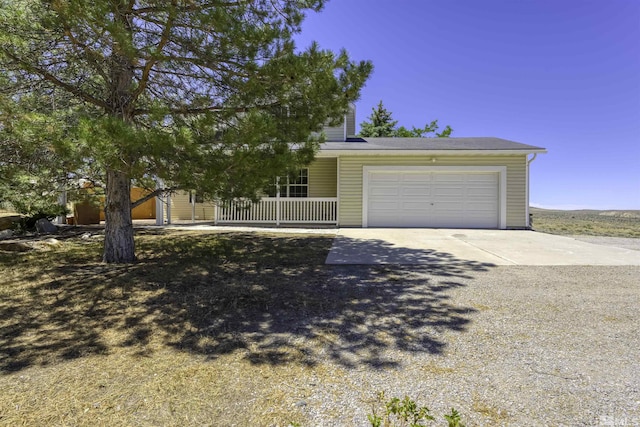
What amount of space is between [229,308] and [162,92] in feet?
14.5

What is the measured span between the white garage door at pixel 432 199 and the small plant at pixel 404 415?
9975 millimetres

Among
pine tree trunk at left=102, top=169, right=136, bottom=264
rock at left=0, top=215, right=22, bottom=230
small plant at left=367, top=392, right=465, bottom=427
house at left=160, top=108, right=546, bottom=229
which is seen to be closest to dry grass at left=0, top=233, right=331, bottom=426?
pine tree trunk at left=102, top=169, right=136, bottom=264

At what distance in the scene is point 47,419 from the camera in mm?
1984

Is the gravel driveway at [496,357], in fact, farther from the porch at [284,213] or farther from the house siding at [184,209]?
the house siding at [184,209]

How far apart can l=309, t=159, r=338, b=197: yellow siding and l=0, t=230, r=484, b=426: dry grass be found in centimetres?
737

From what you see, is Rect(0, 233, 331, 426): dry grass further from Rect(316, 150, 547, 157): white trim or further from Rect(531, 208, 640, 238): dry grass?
Rect(531, 208, 640, 238): dry grass

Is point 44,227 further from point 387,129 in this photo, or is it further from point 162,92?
point 387,129

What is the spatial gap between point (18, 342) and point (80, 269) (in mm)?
2792

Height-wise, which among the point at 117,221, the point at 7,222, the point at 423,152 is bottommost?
the point at 7,222

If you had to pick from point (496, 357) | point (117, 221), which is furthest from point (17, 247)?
point (496, 357)

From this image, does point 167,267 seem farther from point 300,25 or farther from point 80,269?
point 300,25

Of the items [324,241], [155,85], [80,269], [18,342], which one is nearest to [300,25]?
[155,85]

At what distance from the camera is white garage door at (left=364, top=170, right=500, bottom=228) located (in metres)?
11.6

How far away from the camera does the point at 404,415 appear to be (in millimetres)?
1523
